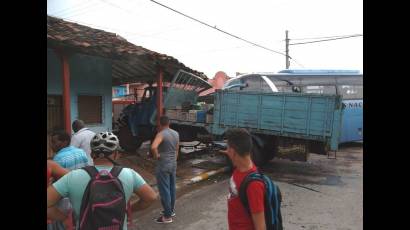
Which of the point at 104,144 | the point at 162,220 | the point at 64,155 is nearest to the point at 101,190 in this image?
the point at 104,144

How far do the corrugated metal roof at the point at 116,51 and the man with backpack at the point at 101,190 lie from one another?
4842 millimetres

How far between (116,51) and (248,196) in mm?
5861

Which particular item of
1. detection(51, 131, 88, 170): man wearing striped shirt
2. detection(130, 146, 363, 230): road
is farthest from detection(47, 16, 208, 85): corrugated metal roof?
detection(51, 131, 88, 170): man wearing striped shirt

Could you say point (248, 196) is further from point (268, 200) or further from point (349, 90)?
point (349, 90)

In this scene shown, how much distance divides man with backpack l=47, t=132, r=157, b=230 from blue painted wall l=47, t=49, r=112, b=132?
651 cm

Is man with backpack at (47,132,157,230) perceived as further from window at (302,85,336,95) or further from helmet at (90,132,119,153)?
window at (302,85,336,95)

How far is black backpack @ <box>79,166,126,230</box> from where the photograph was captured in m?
2.00

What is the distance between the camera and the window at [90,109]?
29.7 feet

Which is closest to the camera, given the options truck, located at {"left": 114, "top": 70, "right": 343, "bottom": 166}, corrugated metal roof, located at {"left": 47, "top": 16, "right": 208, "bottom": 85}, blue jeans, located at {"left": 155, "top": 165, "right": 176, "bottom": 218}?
blue jeans, located at {"left": 155, "top": 165, "right": 176, "bottom": 218}

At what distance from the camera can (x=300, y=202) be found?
22.0 feet

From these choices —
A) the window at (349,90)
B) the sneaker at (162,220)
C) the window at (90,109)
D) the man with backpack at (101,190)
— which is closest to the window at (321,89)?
the window at (349,90)
